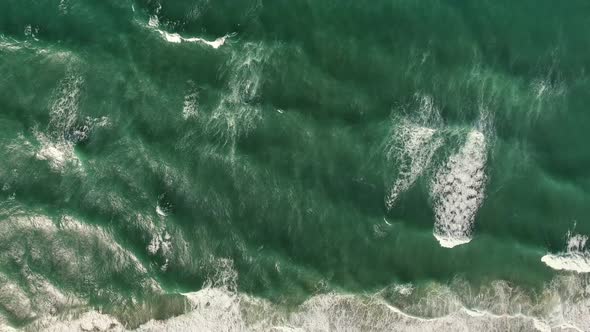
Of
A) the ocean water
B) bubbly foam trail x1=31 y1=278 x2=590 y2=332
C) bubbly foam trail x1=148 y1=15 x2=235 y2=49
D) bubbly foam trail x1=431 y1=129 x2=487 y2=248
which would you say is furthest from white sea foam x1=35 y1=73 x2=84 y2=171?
bubbly foam trail x1=431 y1=129 x2=487 y2=248

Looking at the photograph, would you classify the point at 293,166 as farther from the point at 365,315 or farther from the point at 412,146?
the point at 365,315

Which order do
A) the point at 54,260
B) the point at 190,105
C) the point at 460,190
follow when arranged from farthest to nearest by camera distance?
1. the point at 460,190
2. the point at 190,105
3. the point at 54,260

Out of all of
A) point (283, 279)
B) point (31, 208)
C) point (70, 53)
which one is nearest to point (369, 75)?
point (283, 279)

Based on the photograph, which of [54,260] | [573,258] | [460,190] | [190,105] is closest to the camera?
[54,260]

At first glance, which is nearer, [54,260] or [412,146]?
[54,260]

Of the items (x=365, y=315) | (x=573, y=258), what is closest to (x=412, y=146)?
(x=365, y=315)

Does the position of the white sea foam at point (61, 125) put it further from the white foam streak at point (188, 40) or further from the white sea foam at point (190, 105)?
the white sea foam at point (190, 105)

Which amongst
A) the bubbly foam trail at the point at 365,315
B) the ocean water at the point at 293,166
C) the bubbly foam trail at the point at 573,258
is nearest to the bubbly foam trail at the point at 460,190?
the ocean water at the point at 293,166
